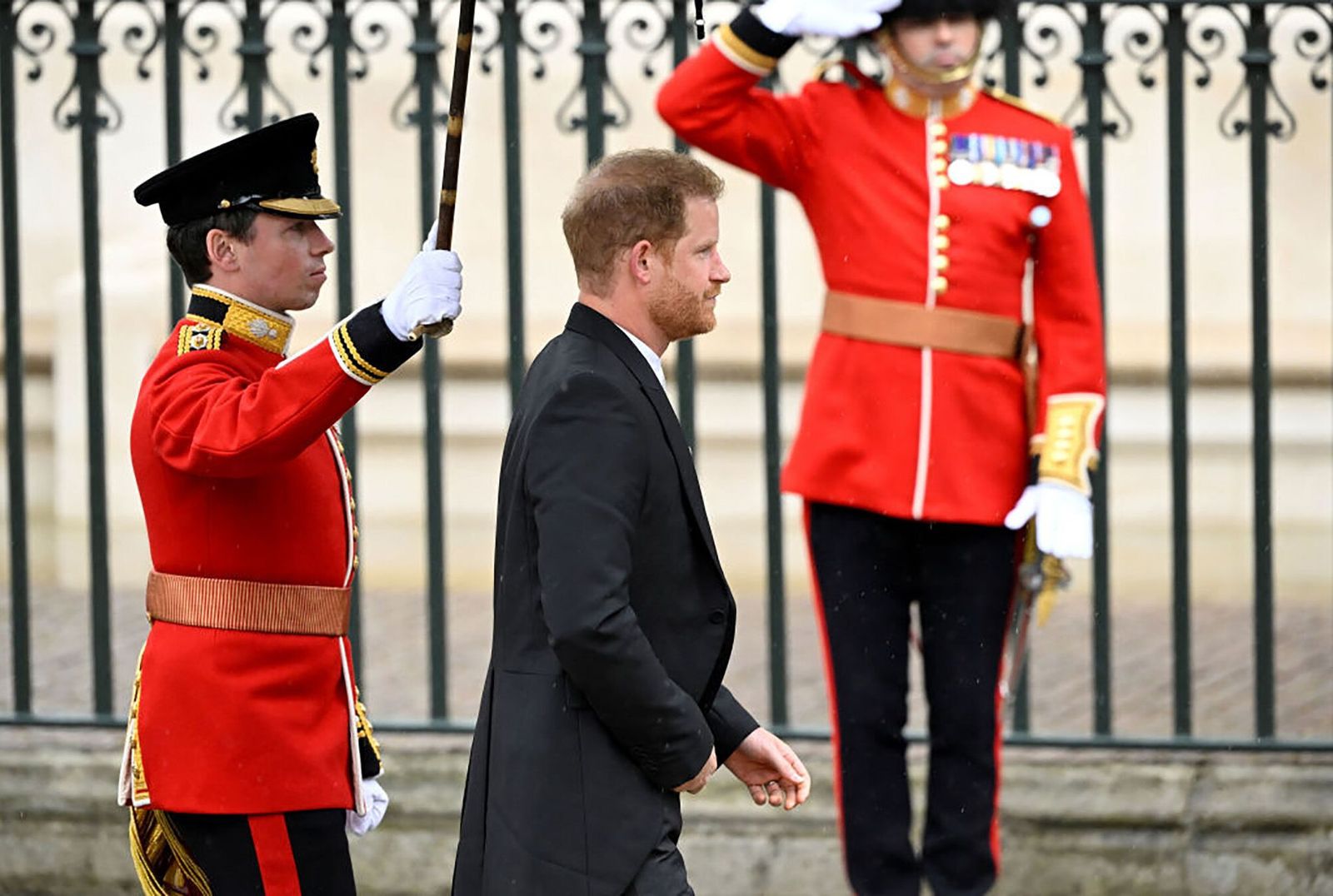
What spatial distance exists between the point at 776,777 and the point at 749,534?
469 cm

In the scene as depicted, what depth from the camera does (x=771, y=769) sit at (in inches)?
143

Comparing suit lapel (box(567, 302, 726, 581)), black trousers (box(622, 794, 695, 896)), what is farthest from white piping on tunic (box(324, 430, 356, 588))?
black trousers (box(622, 794, 695, 896))

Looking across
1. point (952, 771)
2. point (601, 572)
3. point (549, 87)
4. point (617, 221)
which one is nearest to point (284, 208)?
point (617, 221)

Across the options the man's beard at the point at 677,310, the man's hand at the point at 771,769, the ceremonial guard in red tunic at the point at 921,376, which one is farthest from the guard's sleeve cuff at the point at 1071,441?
the man's beard at the point at 677,310

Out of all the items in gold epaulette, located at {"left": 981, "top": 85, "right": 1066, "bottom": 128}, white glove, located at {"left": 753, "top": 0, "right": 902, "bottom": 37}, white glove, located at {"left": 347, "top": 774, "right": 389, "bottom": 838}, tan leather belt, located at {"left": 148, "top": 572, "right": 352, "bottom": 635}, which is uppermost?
white glove, located at {"left": 753, "top": 0, "right": 902, "bottom": 37}

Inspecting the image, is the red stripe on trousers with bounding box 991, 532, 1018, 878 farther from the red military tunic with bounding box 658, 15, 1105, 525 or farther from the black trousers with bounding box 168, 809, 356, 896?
the black trousers with bounding box 168, 809, 356, 896

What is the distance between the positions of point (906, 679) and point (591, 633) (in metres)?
1.70

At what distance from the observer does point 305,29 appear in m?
5.44

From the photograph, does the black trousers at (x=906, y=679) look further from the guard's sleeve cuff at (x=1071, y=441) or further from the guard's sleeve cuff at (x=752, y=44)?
the guard's sleeve cuff at (x=752, y=44)

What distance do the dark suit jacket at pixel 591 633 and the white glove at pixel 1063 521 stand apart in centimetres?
125

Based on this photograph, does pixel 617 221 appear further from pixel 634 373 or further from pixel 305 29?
pixel 305 29

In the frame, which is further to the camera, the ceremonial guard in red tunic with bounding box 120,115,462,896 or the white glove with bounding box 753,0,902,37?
the white glove with bounding box 753,0,902,37

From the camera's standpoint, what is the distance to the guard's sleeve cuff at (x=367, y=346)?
3.65m

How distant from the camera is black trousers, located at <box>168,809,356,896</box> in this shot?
3779mm
